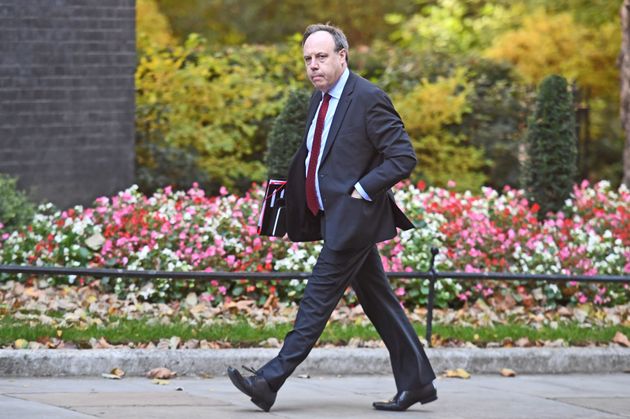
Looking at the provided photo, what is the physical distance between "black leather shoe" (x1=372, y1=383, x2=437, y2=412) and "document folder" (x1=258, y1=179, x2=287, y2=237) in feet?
3.18

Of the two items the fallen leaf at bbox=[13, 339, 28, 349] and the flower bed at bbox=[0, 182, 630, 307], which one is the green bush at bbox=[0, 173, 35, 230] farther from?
the fallen leaf at bbox=[13, 339, 28, 349]

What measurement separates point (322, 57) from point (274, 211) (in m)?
0.83

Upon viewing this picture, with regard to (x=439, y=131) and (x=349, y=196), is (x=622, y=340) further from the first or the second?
(x=439, y=131)

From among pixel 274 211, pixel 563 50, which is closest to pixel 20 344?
pixel 274 211

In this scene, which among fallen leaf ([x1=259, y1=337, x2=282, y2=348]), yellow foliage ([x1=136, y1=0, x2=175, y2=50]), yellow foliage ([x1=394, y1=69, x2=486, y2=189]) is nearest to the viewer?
fallen leaf ([x1=259, y1=337, x2=282, y2=348])

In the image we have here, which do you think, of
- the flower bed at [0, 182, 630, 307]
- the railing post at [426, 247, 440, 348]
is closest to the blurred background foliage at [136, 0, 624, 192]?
the flower bed at [0, 182, 630, 307]

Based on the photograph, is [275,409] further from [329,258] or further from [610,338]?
[610,338]

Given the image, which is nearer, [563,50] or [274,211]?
[274,211]

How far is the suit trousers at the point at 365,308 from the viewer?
20.2 feet

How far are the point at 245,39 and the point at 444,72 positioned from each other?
12.0 metres

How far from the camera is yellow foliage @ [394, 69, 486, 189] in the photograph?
14555 millimetres

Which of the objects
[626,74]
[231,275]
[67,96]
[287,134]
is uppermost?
[626,74]

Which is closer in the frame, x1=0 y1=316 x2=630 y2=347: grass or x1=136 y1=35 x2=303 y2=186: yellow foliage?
x1=0 y1=316 x2=630 y2=347: grass

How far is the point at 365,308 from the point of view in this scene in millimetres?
6527
